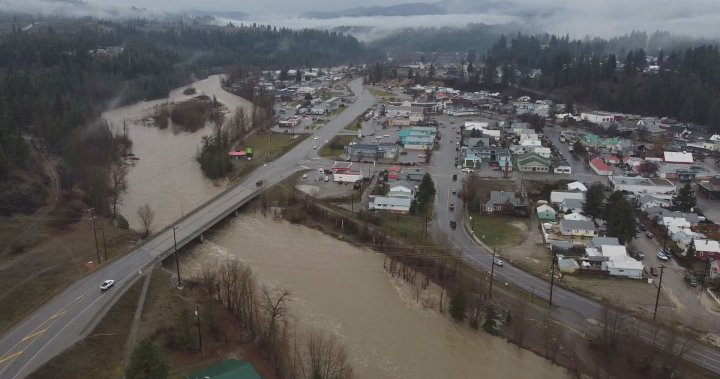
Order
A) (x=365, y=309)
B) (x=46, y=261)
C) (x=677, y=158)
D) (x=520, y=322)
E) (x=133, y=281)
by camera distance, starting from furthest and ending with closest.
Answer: (x=677, y=158)
(x=46, y=261)
(x=365, y=309)
(x=133, y=281)
(x=520, y=322)

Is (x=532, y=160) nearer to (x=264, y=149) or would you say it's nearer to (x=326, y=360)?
(x=264, y=149)

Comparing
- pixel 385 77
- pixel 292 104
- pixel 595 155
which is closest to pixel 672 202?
pixel 595 155

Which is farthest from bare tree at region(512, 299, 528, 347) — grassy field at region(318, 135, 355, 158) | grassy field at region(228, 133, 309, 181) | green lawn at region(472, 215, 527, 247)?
grassy field at region(318, 135, 355, 158)

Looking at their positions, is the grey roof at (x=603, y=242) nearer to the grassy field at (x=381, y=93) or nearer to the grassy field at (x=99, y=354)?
the grassy field at (x=99, y=354)

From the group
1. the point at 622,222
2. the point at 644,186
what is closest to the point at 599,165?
the point at 644,186

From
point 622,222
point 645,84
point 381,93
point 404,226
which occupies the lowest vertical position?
point 381,93

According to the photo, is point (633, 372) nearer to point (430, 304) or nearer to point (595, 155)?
point (430, 304)

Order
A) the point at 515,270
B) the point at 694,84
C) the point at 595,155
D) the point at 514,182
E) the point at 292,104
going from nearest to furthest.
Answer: the point at 515,270, the point at 514,182, the point at 595,155, the point at 694,84, the point at 292,104

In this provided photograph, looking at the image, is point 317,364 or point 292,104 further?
point 292,104
